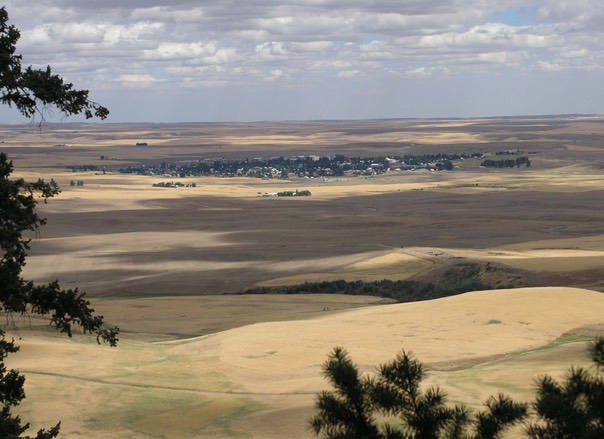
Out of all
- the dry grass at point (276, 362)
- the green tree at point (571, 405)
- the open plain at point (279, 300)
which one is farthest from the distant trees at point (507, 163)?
the green tree at point (571, 405)

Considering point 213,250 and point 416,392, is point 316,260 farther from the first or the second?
point 416,392

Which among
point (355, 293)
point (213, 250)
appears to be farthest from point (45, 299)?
point (213, 250)

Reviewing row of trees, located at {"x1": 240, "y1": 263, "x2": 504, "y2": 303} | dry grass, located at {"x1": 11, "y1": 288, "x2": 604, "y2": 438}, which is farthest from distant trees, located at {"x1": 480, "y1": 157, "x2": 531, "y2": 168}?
dry grass, located at {"x1": 11, "y1": 288, "x2": 604, "y2": 438}

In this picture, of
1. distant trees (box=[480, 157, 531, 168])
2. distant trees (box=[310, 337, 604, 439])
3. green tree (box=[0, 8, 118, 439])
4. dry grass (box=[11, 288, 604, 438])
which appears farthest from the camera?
distant trees (box=[480, 157, 531, 168])

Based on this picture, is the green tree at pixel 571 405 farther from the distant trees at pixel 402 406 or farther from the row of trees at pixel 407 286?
the row of trees at pixel 407 286

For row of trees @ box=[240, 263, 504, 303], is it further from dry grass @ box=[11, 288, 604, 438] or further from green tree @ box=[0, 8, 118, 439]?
green tree @ box=[0, 8, 118, 439]

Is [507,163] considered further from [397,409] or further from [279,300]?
[397,409]
